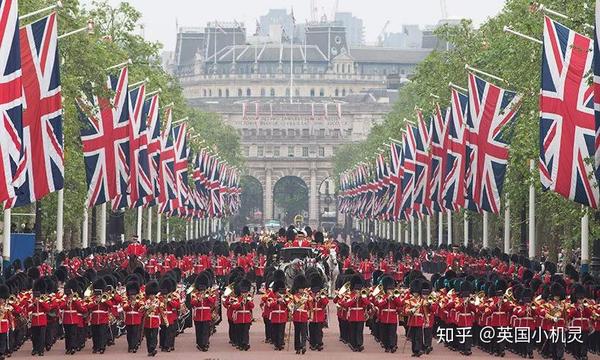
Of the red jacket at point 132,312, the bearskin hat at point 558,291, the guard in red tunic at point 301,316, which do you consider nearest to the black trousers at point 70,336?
the red jacket at point 132,312

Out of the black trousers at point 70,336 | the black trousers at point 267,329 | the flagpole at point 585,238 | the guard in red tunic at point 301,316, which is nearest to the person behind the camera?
the black trousers at point 70,336

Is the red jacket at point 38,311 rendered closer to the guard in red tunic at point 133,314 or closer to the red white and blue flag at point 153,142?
the guard in red tunic at point 133,314

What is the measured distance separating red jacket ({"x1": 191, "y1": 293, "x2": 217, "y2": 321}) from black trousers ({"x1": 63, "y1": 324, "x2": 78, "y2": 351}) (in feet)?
9.70

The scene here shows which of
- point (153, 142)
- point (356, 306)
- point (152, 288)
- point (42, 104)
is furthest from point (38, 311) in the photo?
point (153, 142)

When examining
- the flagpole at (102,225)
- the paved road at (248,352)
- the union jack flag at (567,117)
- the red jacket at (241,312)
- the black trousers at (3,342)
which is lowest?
the paved road at (248,352)

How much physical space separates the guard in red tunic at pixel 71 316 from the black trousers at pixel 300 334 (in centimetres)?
450

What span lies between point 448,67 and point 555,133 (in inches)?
1825

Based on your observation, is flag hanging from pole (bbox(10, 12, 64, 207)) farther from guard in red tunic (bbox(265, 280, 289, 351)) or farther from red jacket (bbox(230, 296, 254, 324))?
guard in red tunic (bbox(265, 280, 289, 351))

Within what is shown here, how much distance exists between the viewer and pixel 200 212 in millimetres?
110938

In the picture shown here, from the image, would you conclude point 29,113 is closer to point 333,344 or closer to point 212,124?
point 333,344

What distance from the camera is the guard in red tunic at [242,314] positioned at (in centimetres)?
4294

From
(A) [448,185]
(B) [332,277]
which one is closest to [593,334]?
(B) [332,277]

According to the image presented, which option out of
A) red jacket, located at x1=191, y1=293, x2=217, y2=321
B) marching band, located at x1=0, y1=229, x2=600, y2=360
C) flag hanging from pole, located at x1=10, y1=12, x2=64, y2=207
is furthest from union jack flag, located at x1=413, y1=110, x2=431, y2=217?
red jacket, located at x1=191, y1=293, x2=217, y2=321

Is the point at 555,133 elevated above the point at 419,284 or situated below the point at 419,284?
above
